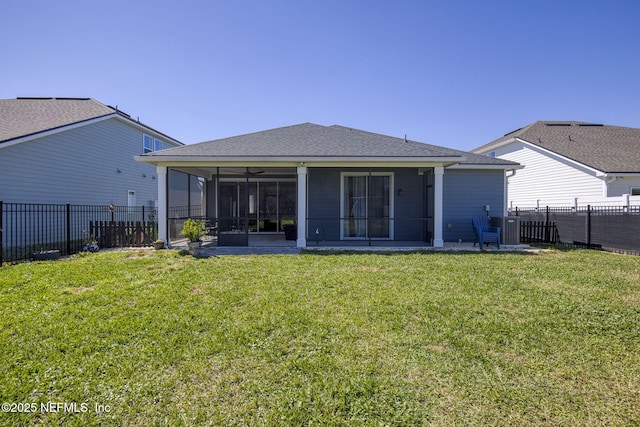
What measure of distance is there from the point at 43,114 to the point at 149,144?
15.8ft

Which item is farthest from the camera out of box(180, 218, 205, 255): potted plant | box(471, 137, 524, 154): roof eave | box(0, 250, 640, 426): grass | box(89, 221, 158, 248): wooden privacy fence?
box(471, 137, 524, 154): roof eave

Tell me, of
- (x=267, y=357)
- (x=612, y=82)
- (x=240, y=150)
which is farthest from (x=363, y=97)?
(x=267, y=357)

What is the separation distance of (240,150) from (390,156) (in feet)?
15.1

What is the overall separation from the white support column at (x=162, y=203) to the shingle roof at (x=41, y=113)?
498cm

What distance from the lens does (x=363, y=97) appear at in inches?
571

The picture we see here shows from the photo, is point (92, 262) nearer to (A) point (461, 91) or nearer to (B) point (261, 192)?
(B) point (261, 192)

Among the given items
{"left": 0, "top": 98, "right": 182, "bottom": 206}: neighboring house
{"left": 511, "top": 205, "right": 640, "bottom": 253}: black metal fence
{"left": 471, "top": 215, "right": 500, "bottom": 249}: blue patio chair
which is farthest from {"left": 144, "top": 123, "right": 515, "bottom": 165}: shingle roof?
{"left": 0, "top": 98, "right": 182, "bottom": 206}: neighboring house

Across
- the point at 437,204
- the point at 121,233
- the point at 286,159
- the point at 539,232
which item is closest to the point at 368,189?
the point at 437,204

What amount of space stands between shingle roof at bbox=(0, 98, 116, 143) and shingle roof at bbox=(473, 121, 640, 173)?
21.9 m

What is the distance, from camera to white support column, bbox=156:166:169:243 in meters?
9.50

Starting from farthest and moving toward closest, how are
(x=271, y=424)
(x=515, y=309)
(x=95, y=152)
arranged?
1. (x=95, y=152)
2. (x=515, y=309)
3. (x=271, y=424)

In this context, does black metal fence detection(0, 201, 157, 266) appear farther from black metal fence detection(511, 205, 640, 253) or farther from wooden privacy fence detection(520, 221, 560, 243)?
black metal fence detection(511, 205, 640, 253)

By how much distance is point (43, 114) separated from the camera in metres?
13.0

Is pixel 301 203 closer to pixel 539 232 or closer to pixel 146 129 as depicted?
pixel 539 232
